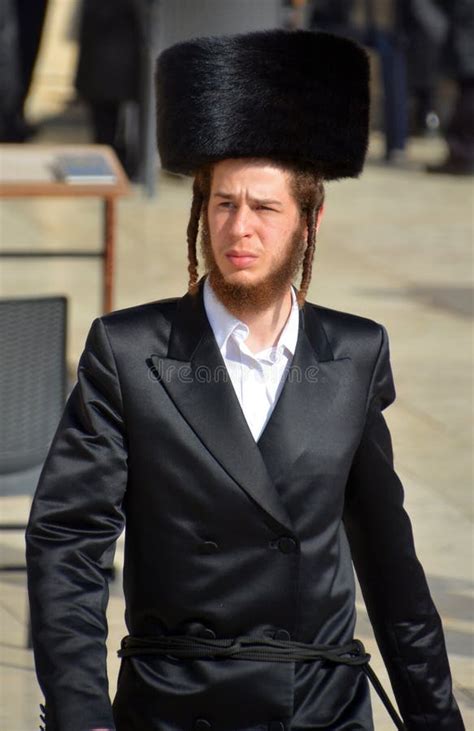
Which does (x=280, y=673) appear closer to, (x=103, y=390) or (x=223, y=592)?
(x=223, y=592)

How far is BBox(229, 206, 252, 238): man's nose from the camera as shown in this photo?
2.76 metres

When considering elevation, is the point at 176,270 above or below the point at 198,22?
below

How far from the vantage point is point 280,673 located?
277 cm

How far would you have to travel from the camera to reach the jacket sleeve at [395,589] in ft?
9.37

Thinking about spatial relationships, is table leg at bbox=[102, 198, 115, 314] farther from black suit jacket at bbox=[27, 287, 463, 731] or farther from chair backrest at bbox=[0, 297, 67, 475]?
black suit jacket at bbox=[27, 287, 463, 731]

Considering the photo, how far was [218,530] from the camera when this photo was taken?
9.08 ft

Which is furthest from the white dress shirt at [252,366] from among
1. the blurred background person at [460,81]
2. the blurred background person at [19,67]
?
the blurred background person at [460,81]

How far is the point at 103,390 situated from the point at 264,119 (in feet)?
1.67

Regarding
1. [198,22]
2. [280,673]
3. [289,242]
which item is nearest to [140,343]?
[289,242]

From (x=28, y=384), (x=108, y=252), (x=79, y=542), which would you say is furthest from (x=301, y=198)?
(x=108, y=252)

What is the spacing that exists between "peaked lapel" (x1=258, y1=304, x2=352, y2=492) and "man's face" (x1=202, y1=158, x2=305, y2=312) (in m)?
0.11

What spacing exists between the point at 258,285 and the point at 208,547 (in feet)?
1.39

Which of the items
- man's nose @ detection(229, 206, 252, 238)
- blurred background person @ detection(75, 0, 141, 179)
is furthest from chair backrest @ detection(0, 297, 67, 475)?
blurred background person @ detection(75, 0, 141, 179)

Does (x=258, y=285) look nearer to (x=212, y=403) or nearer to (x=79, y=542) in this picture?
(x=212, y=403)
